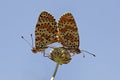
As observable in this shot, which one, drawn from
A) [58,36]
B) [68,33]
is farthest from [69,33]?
[58,36]

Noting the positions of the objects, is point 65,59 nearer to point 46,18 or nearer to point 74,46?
point 74,46

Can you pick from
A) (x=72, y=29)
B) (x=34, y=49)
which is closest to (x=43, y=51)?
(x=34, y=49)

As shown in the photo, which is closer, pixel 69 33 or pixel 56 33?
pixel 56 33

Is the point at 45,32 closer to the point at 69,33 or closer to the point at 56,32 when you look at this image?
the point at 56,32
